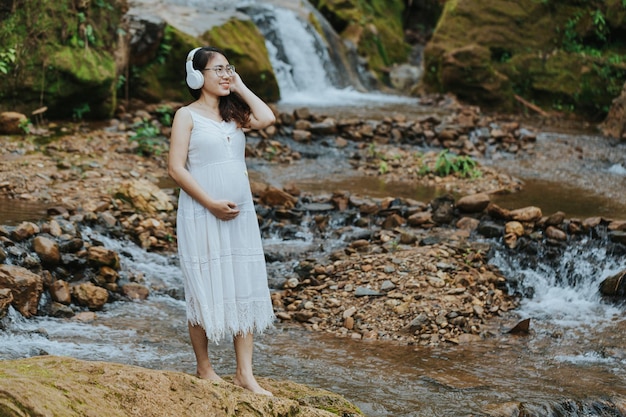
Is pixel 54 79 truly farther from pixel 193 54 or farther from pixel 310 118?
pixel 193 54

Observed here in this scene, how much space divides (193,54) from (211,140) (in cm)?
50

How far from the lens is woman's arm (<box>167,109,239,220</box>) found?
12.5 ft

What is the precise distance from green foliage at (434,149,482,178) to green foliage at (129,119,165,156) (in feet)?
13.3

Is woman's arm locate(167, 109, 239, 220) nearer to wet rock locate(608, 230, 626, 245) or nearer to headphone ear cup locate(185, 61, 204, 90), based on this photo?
headphone ear cup locate(185, 61, 204, 90)

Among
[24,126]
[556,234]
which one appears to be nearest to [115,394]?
[556,234]

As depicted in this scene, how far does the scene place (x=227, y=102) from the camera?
4078mm

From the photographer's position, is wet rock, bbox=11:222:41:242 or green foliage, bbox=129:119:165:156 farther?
green foliage, bbox=129:119:165:156

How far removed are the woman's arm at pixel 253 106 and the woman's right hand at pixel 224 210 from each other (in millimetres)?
516

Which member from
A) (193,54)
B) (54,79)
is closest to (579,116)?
(54,79)

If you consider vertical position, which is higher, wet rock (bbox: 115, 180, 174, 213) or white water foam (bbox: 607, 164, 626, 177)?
white water foam (bbox: 607, 164, 626, 177)

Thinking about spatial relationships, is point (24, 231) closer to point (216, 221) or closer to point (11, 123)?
point (216, 221)

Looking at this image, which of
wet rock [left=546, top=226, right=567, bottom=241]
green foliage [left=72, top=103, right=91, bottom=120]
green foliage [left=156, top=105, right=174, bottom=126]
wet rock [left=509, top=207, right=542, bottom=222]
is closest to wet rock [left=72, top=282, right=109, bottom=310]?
wet rock [left=509, top=207, right=542, bottom=222]

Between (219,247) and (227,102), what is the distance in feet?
2.60

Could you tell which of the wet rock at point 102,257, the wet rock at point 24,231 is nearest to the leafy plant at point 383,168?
the wet rock at point 102,257
